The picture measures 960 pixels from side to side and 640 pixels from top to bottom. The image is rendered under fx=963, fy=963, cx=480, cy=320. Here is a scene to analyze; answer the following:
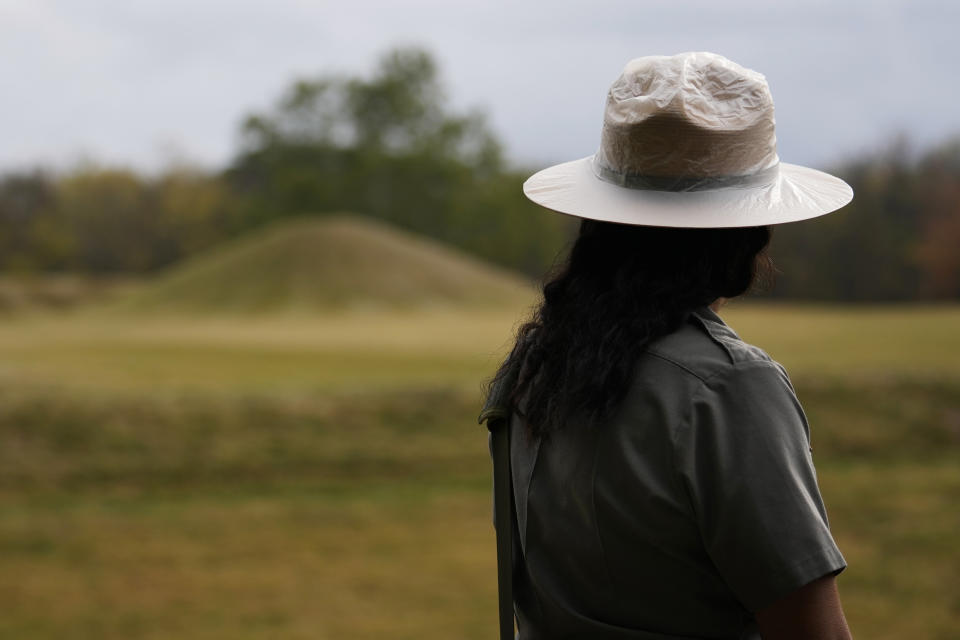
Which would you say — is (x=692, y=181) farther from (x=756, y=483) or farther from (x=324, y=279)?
(x=324, y=279)

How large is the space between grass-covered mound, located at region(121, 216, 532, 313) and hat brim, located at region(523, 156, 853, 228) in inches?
987

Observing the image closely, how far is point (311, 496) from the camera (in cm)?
776

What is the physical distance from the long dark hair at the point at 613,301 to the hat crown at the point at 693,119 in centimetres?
8

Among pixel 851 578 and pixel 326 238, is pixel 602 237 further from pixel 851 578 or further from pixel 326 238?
pixel 326 238

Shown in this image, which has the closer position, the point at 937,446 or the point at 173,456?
the point at 173,456

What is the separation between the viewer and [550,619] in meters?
1.26

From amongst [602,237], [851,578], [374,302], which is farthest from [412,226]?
[602,237]

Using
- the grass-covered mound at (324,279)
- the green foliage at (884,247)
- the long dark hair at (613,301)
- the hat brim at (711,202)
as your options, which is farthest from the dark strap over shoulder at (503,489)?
the green foliage at (884,247)

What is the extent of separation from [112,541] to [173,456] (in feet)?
5.45

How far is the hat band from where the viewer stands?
1215 mm

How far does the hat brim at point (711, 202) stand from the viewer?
1.19 meters

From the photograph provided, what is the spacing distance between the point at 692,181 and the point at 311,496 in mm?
6927

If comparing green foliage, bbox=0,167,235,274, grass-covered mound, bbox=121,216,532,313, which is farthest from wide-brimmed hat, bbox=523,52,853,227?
green foliage, bbox=0,167,235,274

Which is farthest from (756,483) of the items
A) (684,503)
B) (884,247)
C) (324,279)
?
(884,247)
